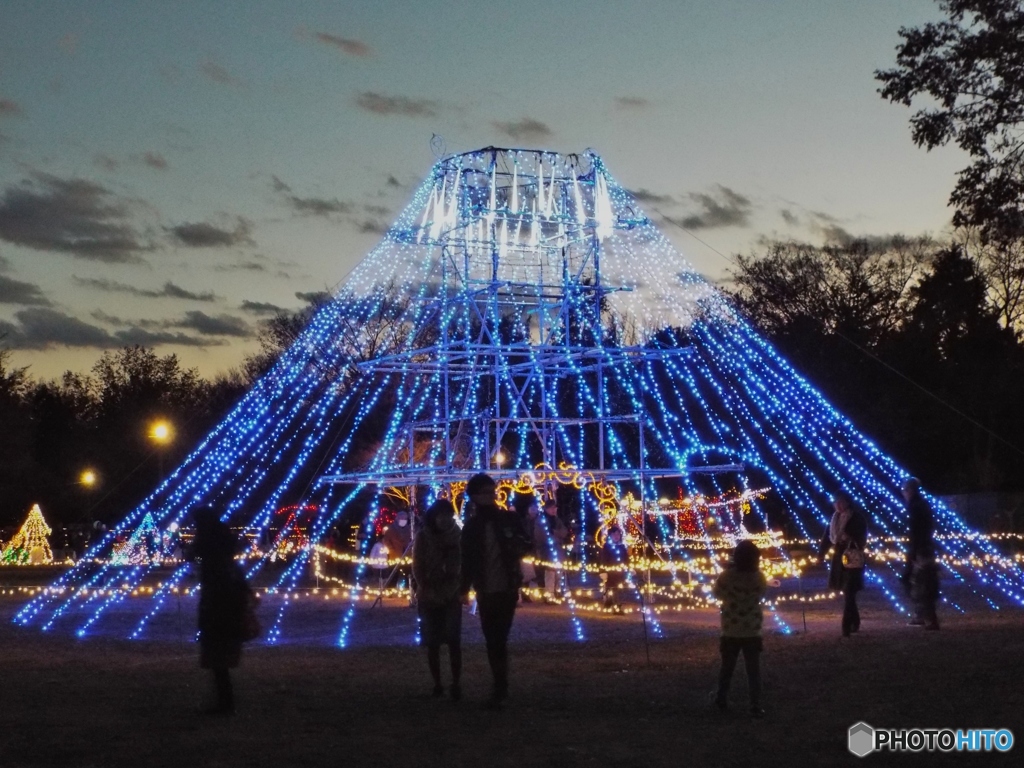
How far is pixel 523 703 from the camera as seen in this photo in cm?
1038

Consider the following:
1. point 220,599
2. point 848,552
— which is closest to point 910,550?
point 848,552

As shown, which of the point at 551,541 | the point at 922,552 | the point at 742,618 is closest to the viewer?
the point at 742,618

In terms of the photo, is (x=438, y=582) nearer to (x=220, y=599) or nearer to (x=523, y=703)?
(x=523, y=703)

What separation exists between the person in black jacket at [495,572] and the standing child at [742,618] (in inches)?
56.2

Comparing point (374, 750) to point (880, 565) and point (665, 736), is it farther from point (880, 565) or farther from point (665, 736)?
point (880, 565)

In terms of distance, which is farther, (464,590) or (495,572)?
(464,590)

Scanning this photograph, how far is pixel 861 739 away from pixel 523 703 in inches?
110

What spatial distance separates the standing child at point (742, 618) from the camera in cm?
972

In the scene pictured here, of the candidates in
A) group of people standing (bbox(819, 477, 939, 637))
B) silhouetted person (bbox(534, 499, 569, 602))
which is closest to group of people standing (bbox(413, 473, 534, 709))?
group of people standing (bbox(819, 477, 939, 637))

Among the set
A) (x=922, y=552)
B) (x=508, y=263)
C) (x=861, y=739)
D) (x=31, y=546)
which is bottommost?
(x=31, y=546)

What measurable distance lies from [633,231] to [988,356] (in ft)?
102

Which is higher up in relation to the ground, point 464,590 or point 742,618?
point 464,590

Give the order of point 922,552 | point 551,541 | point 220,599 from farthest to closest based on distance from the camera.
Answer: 1. point 551,541
2. point 922,552
3. point 220,599

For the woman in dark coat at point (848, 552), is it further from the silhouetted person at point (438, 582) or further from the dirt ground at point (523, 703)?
the silhouetted person at point (438, 582)
